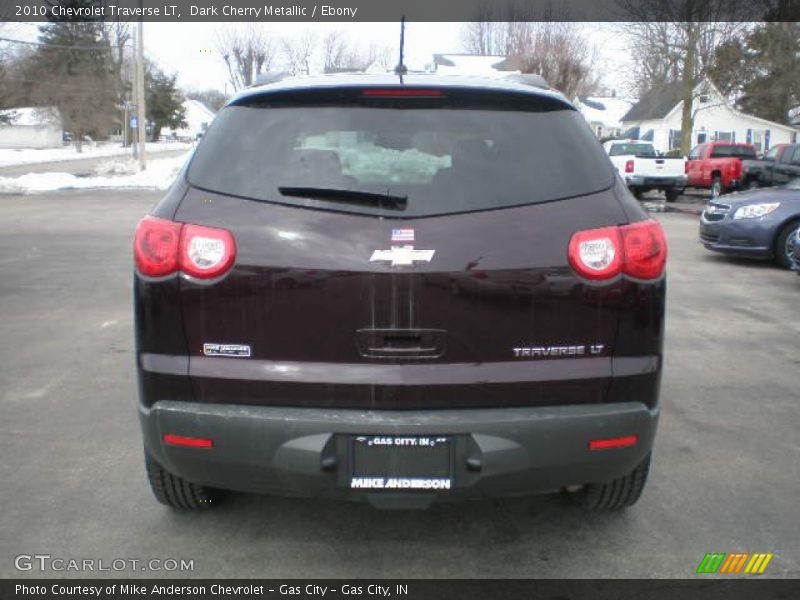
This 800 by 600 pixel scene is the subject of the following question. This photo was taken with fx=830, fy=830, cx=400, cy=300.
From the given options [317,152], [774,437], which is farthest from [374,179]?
[774,437]

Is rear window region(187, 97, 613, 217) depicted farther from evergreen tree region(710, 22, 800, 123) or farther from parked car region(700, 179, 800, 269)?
evergreen tree region(710, 22, 800, 123)

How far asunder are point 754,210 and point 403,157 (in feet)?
30.3

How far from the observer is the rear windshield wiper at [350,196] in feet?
9.14

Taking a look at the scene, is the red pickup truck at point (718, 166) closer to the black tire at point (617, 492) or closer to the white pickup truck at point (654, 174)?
the white pickup truck at point (654, 174)

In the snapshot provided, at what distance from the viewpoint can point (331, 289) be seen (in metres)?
2.75

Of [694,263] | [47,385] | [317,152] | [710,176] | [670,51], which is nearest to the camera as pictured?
[317,152]

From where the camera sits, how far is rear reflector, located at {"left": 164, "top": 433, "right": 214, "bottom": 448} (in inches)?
110

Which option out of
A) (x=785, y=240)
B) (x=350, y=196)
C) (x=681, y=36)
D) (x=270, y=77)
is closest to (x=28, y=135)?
(x=681, y=36)

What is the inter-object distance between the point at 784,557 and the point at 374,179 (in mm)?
2193

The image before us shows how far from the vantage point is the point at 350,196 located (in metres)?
2.81

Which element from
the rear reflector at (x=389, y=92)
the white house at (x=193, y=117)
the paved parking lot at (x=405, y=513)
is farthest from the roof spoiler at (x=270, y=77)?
the white house at (x=193, y=117)

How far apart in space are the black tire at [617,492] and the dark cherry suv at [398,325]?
0.49 metres

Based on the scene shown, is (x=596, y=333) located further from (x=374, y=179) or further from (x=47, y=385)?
(x=47, y=385)

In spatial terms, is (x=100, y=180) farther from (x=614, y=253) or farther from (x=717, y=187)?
(x=614, y=253)
